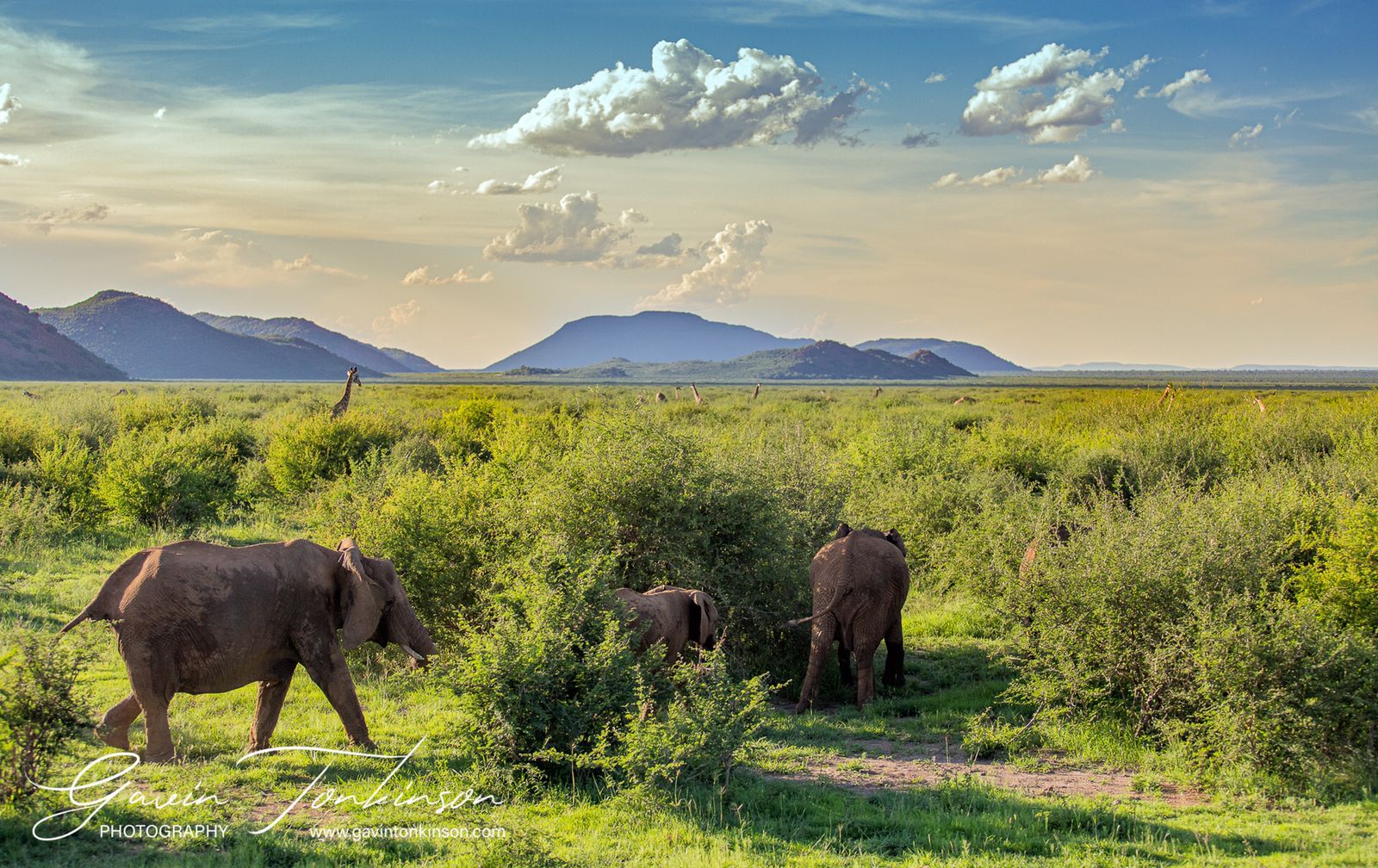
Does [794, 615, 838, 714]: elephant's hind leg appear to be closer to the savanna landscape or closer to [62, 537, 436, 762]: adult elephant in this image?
the savanna landscape

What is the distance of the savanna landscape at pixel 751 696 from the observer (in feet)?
21.1

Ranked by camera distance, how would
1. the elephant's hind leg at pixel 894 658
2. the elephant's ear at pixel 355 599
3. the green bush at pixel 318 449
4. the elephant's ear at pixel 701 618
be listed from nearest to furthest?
the elephant's ear at pixel 355 599 → the elephant's ear at pixel 701 618 → the elephant's hind leg at pixel 894 658 → the green bush at pixel 318 449

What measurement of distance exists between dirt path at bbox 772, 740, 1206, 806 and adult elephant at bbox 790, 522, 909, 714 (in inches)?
67.5

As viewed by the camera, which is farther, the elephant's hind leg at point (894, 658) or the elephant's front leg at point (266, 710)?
the elephant's hind leg at point (894, 658)

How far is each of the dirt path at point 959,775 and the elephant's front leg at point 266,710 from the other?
4.29m

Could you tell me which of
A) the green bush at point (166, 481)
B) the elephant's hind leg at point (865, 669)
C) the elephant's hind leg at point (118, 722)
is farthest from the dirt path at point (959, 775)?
the green bush at point (166, 481)

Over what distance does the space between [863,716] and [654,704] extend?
3.37 meters

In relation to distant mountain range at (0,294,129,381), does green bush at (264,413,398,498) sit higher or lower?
lower

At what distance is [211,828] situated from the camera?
636cm

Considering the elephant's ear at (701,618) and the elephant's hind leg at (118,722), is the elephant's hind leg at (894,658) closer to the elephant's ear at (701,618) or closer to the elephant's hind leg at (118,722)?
the elephant's ear at (701,618)

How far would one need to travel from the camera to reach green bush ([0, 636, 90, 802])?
6199mm

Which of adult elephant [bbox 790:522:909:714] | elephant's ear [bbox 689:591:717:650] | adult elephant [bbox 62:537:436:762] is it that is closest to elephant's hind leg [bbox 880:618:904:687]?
adult elephant [bbox 790:522:909:714]

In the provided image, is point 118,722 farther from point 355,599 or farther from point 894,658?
point 894,658

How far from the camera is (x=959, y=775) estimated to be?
798 centimetres
